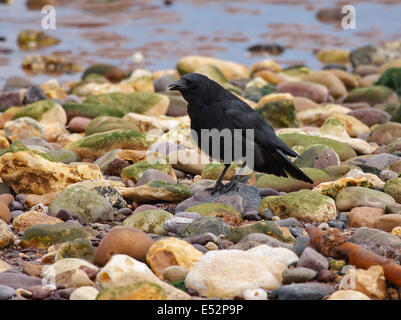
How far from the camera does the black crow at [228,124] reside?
533 centimetres

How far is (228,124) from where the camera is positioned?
5.34 m

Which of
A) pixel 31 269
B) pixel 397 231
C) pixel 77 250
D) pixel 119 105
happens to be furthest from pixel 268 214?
pixel 119 105

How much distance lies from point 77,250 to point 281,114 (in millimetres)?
4577

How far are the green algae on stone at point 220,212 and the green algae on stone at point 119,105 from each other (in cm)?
376

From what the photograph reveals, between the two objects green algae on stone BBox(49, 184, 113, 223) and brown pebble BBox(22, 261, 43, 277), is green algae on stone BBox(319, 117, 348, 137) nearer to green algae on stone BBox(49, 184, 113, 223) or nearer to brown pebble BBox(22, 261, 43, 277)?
green algae on stone BBox(49, 184, 113, 223)

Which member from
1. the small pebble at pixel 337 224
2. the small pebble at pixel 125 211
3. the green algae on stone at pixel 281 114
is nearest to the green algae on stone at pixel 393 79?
the green algae on stone at pixel 281 114

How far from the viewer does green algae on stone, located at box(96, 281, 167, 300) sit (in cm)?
337

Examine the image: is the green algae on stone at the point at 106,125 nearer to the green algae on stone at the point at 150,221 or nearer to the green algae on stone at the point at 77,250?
the green algae on stone at the point at 150,221

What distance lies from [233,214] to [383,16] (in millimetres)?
15306

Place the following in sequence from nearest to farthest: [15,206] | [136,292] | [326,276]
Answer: [136,292] → [326,276] → [15,206]

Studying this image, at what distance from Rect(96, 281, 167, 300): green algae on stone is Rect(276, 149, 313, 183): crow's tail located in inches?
86.9

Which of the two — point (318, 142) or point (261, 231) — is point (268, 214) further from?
point (318, 142)

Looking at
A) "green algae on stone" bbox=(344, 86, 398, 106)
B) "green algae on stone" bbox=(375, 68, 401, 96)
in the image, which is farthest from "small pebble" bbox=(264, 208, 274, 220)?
"green algae on stone" bbox=(375, 68, 401, 96)
